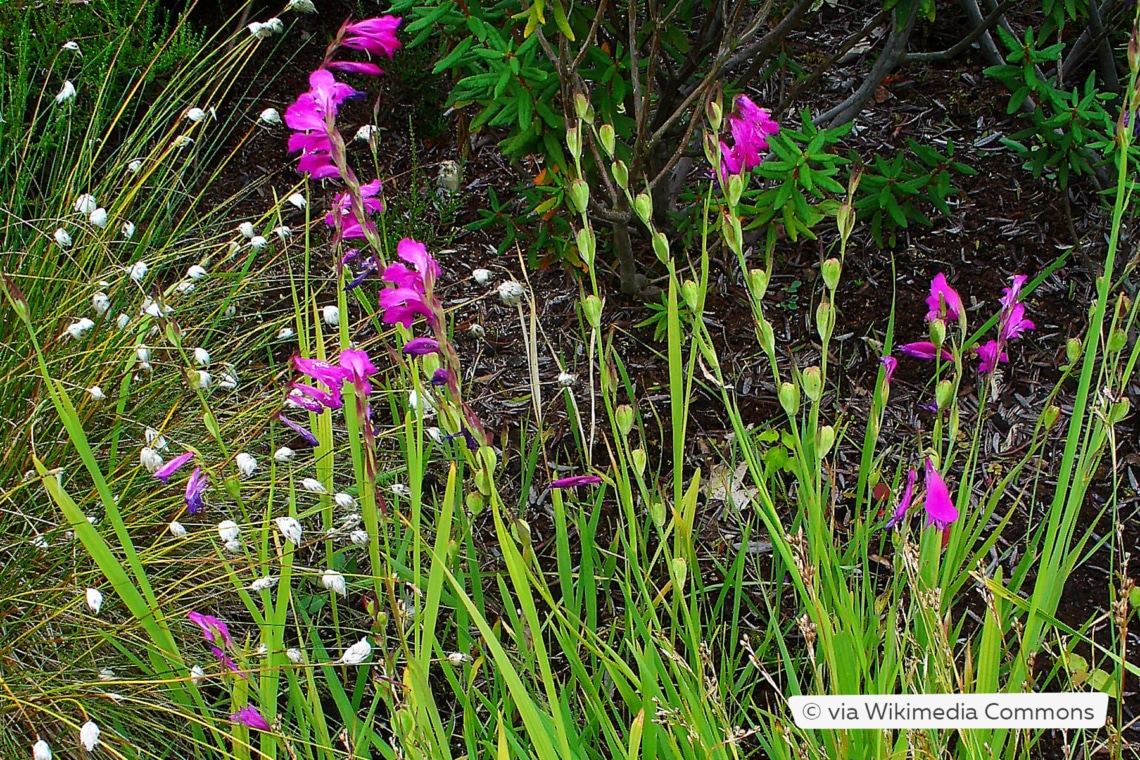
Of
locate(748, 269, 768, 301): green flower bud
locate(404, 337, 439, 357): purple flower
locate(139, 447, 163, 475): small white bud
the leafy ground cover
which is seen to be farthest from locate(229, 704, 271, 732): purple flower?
locate(748, 269, 768, 301): green flower bud

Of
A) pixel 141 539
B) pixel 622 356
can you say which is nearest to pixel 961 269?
pixel 622 356

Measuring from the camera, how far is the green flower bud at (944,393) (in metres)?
1.30

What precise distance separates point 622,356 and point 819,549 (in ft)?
4.20

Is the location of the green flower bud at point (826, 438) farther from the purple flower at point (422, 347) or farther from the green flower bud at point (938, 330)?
the purple flower at point (422, 347)

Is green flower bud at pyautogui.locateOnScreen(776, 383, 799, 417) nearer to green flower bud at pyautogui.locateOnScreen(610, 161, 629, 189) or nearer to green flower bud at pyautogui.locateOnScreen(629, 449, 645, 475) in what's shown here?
green flower bud at pyautogui.locateOnScreen(629, 449, 645, 475)

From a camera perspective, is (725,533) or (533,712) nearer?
(533,712)

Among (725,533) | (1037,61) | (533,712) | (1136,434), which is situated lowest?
(725,533)

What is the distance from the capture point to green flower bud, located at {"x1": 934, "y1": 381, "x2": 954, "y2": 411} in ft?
4.26

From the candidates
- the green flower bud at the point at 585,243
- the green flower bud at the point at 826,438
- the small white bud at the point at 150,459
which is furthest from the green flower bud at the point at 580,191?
the small white bud at the point at 150,459

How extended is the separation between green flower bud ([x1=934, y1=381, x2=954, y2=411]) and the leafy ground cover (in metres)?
0.02

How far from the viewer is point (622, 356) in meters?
2.61

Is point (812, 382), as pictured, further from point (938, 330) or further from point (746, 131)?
point (746, 131)

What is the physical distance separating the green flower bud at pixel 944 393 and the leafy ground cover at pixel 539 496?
0.02m

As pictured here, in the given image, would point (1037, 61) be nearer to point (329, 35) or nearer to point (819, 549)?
point (819, 549)
